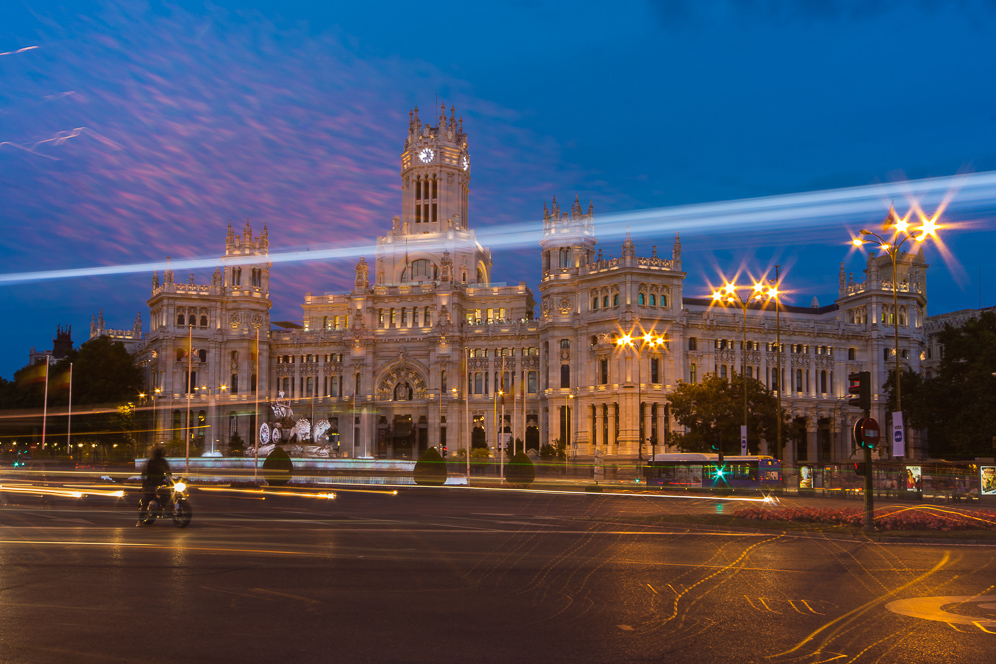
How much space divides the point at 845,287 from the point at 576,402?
1679 inches

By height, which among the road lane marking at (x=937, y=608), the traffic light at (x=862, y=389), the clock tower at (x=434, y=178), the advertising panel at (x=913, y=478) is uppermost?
the clock tower at (x=434, y=178)

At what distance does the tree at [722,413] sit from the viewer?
7038 cm

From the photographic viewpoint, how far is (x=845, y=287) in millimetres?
116250

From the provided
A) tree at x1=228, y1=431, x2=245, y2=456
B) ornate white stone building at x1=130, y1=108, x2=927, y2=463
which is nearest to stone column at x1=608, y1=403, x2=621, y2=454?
ornate white stone building at x1=130, y1=108, x2=927, y2=463

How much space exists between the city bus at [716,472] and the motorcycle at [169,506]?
3714cm

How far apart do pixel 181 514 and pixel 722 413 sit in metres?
53.1

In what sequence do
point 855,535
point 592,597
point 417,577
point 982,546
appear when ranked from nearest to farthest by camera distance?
Answer: 1. point 592,597
2. point 417,577
3. point 982,546
4. point 855,535

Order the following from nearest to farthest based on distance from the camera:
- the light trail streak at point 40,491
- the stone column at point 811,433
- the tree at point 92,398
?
the light trail streak at point 40,491, the stone column at point 811,433, the tree at point 92,398

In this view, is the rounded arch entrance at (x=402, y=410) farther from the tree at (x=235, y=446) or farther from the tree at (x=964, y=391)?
the tree at (x=964, y=391)

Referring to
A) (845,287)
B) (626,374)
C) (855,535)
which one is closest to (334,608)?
(855,535)

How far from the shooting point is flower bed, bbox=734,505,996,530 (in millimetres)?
24516

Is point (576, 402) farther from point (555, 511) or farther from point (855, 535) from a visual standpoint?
point (855, 535)

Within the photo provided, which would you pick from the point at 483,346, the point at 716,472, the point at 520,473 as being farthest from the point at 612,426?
the point at 716,472

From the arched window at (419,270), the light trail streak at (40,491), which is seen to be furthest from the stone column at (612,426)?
the light trail streak at (40,491)
